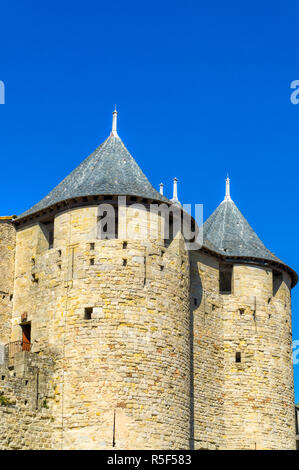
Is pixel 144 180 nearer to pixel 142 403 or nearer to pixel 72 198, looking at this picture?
pixel 72 198

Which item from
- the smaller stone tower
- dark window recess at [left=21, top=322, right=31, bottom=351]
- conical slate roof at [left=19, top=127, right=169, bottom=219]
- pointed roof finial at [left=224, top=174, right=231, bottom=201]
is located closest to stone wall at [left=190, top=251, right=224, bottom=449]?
the smaller stone tower

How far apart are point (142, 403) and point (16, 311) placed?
5990 millimetres

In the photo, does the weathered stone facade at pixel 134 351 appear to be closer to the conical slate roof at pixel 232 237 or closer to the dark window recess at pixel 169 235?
the dark window recess at pixel 169 235

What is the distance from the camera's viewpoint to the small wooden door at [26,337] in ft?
99.1

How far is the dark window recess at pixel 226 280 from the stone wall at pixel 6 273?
861 cm

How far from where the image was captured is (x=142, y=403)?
27734 millimetres

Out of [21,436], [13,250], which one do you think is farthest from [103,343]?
[13,250]

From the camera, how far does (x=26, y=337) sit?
30609 millimetres

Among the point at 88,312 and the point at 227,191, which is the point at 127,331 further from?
the point at 227,191

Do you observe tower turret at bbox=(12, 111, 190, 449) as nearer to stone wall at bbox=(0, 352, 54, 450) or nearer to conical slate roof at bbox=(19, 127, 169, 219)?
conical slate roof at bbox=(19, 127, 169, 219)

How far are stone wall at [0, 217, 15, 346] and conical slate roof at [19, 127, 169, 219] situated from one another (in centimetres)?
72

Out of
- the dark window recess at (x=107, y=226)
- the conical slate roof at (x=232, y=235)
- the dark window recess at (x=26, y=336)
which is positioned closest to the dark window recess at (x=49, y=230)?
the dark window recess at (x=107, y=226)

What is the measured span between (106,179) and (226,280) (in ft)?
28.0

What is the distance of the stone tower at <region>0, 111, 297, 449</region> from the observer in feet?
90.5
